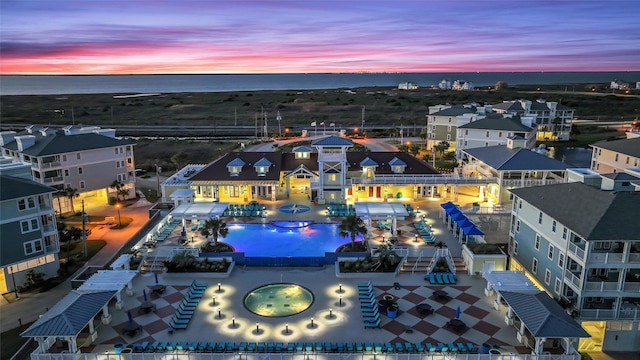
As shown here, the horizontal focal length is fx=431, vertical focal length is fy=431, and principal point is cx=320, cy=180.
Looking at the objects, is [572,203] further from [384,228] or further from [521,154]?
[521,154]

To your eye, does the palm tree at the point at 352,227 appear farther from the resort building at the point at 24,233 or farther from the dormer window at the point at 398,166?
the resort building at the point at 24,233

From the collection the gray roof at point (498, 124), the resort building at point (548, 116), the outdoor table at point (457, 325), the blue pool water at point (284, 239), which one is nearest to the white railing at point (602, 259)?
the outdoor table at point (457, 325)

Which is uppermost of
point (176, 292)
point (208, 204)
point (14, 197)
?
point (14, 197)

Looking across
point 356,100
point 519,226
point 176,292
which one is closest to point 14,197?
point 176,292

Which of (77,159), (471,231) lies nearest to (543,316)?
(471,231)

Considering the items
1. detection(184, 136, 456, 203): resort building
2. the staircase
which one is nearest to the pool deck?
the staircase
